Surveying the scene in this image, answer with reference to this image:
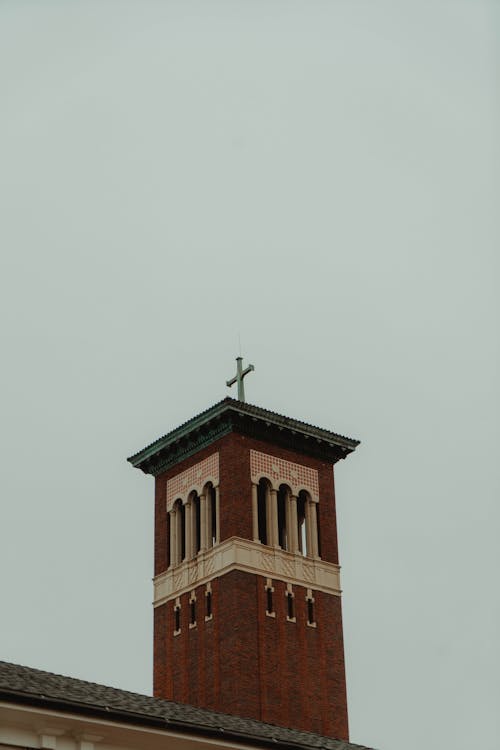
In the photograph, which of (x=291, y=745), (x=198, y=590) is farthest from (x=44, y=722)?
(x=198, y=590)

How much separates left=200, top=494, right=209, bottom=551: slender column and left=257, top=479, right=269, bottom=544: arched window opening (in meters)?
2.10

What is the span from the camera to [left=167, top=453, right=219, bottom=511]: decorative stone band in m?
52.9

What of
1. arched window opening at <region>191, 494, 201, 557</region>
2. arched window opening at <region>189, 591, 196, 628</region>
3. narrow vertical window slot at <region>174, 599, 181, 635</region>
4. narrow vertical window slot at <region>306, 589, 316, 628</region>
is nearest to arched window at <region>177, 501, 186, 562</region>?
arched window opening at <region>191, 494, 201, 557</region>

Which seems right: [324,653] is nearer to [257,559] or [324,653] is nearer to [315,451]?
[257,559]

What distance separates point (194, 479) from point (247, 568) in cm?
511

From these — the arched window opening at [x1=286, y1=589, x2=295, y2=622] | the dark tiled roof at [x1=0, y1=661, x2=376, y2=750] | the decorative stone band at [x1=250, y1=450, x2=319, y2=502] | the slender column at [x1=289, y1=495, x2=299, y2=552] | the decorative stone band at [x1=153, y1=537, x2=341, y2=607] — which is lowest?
the dark tiled roof at [x1=0, y1=661, x2=376, y2=750]

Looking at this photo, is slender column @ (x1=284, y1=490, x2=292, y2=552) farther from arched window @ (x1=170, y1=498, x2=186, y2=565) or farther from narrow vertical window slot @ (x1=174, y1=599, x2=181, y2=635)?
narrow vertical window slot @ (x1=174, y1=599, x2=181, y2=635)

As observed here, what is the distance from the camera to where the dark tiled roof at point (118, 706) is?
21.6m

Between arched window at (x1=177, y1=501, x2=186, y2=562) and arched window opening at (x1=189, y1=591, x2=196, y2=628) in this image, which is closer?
arched window opening at (x1=189, y1=591, x2=196, y2=628)

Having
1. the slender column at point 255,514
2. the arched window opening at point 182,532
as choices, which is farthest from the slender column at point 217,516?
the arched window opening at point 182,532

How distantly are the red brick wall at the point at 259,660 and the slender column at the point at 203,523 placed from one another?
1.77 m

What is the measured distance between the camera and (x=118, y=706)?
2280 centimetres

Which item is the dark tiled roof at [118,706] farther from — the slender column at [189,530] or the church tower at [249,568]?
the slender column at [189,530]

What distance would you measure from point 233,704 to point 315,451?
11560 millimetres
